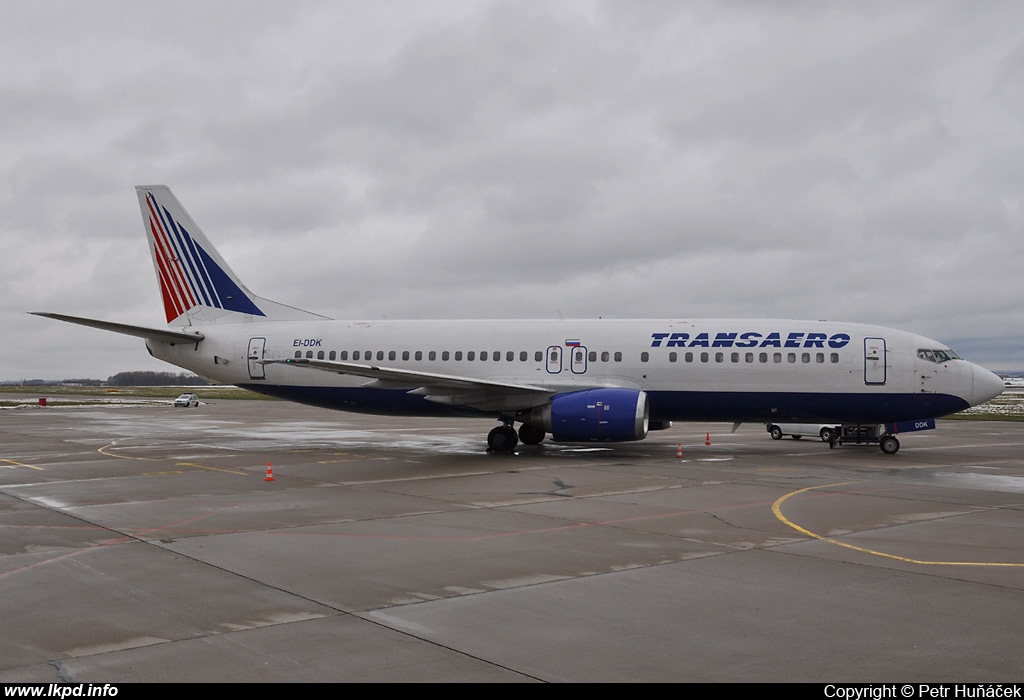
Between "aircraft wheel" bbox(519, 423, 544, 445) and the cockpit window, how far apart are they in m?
11.3

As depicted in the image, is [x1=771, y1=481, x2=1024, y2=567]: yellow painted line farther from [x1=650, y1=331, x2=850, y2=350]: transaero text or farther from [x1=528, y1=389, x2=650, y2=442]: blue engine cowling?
[x1=650, y1=331, x2=850, y2=350]: transaero text

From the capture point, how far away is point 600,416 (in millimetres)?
22422

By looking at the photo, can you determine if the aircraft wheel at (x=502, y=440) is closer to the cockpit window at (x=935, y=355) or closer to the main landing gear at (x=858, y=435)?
the main landing gear at (x=858, y=435)

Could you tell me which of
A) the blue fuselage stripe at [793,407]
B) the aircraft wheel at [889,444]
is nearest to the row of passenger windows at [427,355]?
the blue fuselage stripe at [793,407]

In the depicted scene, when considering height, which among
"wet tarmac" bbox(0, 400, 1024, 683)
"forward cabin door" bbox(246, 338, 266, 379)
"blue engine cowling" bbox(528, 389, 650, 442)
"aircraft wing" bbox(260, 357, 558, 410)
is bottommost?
"wet tarmac" bbox(0, 400, 1024, 683)

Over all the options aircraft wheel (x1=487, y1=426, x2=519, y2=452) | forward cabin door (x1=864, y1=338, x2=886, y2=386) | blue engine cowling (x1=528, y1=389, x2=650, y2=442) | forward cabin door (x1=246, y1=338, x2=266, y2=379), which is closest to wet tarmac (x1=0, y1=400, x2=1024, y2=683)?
blue engine cowling (x1=528, y1=389, x2=650, y2=442)

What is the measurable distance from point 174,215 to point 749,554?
81.4 ft

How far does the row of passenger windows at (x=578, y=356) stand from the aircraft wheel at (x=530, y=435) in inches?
90.2

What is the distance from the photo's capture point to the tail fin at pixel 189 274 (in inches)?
1139

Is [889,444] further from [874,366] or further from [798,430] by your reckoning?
[798,430]

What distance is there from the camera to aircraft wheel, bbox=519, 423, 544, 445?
1037 inches
